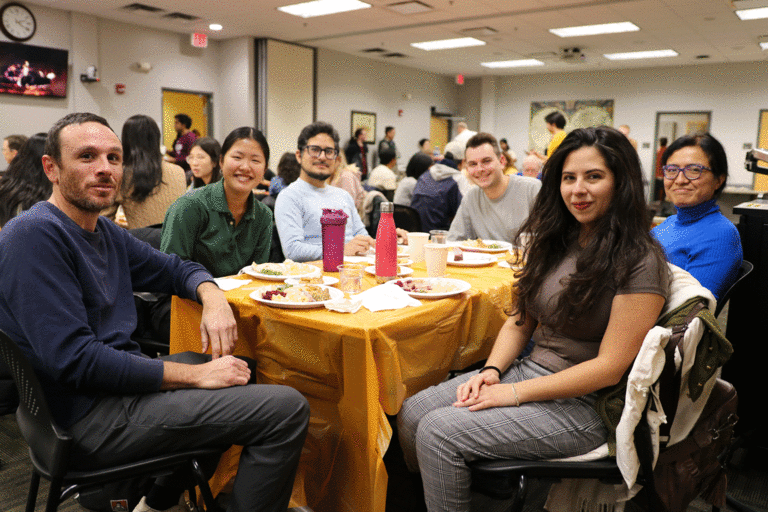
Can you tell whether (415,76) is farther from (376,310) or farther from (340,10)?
(376,310)

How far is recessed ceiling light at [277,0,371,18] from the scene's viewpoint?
7.05 meters

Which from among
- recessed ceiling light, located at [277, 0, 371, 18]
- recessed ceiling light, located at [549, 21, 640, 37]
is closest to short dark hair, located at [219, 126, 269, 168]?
recessed ceiling light, located at [277, 0, 371, 18]

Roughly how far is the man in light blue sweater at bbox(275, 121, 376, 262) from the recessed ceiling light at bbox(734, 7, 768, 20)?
6.50 metres

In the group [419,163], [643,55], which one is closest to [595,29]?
[643,55]

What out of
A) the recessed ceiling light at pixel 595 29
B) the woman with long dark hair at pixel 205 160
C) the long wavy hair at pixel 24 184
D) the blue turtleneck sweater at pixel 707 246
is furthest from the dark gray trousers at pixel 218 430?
the recessed ceiling light at pixel 595 29

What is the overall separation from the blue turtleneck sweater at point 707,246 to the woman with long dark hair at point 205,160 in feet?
10.1

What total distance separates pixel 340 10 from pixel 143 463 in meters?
7.00

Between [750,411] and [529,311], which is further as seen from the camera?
[750,411]

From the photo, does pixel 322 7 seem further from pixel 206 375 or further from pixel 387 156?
pixel 206 375

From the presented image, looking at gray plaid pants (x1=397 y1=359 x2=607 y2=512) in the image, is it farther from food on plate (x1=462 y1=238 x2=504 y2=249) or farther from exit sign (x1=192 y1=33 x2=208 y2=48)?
exit sign (x1=192 y1=33 x2=208 y2=48)

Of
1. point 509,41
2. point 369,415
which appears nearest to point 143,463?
point 369,415

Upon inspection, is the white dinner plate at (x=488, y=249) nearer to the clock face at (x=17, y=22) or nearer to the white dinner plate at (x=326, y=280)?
the white dinner plate at (x=326, y=280)

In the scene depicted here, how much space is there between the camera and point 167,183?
347cm

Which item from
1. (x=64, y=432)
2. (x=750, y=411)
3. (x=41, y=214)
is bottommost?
(x=750, y=411)
